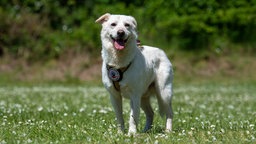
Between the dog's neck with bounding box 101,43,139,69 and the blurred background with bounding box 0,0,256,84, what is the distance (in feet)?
63.9

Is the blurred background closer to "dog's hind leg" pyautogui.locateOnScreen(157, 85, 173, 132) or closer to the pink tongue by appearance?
"dog's hind leg" pyautogui.locateOnScreen(157, 85, 173, 132)

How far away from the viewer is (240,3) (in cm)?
2916

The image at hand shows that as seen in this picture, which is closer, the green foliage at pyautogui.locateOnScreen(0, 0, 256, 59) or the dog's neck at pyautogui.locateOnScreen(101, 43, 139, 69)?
the dog's neck at pyautogui.locateOnScreen(101, 43, 139, 69)

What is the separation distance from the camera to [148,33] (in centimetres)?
2903

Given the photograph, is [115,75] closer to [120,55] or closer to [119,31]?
[120,55]

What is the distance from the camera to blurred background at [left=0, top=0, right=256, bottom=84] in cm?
2825

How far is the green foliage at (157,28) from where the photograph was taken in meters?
29.0

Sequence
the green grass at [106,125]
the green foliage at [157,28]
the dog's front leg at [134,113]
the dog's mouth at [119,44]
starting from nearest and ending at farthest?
the green grass at [106,125], the dog's mouth at [119,44], the dog's front leg at [134,113], the green foliage at [157,28]

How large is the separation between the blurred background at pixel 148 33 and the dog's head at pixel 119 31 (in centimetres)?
1959

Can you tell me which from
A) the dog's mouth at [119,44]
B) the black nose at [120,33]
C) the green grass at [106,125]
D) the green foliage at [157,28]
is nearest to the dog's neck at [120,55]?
the dog's mouth at [119,44]

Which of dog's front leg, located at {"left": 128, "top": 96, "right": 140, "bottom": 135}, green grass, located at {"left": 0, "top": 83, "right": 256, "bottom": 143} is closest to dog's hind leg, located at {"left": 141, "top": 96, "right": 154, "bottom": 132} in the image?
green grass, located at {"left": 0, "top": 83, "right": 256, "bottom": 143}

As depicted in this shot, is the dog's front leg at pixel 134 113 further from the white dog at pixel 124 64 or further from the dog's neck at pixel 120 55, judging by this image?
the dog's neck at pixel 120 55

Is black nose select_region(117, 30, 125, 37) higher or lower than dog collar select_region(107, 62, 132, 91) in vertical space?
higher

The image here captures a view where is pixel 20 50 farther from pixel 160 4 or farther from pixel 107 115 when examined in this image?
pixel 107 115
